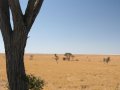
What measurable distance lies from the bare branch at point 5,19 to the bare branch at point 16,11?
0.28 meters

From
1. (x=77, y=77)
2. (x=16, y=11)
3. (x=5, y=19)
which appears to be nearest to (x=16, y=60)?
(x=5, y=19)

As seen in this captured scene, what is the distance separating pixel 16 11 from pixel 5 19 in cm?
53

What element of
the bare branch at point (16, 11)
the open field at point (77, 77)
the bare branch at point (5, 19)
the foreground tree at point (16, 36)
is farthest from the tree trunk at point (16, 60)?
the open field at point (77, 77)

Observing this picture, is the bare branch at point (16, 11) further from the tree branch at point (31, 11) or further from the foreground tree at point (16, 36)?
the tree branch at point (31, 11)

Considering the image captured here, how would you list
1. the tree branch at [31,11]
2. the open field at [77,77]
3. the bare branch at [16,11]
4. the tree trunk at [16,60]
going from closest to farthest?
the bare branch at [16,11] < the tree branch at [31,11] < the tree trunk at [16,60] < the open field at [77,77]

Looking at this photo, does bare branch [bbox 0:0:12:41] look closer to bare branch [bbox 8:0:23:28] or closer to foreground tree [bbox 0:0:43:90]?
foreground tree [bbox 0:0:43:90]

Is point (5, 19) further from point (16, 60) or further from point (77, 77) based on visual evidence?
point (77, 77)


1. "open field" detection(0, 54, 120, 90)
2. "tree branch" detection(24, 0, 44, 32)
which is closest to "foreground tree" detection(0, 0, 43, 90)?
"tree branch" detection(24, 0, 44, 32)

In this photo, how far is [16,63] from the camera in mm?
10078

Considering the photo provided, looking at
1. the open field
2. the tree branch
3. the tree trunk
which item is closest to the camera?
the tree branch

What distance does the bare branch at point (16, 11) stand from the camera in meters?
9.50

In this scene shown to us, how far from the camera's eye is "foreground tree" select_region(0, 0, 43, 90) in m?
9.94

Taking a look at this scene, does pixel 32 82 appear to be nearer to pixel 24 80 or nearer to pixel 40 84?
pixel 40 84

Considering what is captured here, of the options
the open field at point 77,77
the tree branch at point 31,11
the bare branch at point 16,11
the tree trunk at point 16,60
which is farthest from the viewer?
the open field at point 77,77
